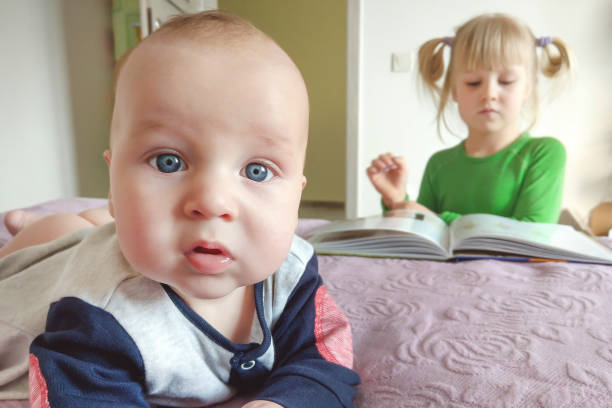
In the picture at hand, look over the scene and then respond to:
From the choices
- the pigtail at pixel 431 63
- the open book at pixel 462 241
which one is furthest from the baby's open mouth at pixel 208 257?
the pigtail at pixel 431 63

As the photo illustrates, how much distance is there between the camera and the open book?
36.6 inches

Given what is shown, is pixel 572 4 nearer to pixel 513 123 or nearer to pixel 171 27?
pixel 513 123

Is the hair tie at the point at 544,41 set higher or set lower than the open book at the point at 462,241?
higher

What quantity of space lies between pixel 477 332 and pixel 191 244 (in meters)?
0.43

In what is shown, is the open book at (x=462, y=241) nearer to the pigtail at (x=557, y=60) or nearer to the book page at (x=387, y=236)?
the book page at (x=387, y=236)

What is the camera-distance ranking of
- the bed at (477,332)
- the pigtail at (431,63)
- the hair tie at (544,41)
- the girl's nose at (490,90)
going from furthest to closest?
the pigtail at (431,63) < the hair tie at (544,41) < the girl's nose at (490,90) < the bed at (477,332)

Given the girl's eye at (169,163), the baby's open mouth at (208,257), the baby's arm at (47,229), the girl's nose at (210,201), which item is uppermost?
the girl's eye at (169,163)

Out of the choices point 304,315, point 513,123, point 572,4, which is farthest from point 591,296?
point 572,4

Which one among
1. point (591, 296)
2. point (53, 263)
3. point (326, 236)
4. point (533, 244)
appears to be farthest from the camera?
point (326, 236)

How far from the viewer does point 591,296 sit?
0.71 meters

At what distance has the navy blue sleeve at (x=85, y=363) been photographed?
37 cm

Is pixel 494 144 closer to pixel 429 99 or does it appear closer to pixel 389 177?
pixel 389 177

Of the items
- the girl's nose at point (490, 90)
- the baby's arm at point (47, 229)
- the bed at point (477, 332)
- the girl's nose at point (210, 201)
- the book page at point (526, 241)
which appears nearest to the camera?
the girl's nose at point (210, 201)

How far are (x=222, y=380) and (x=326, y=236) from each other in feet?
2.01
